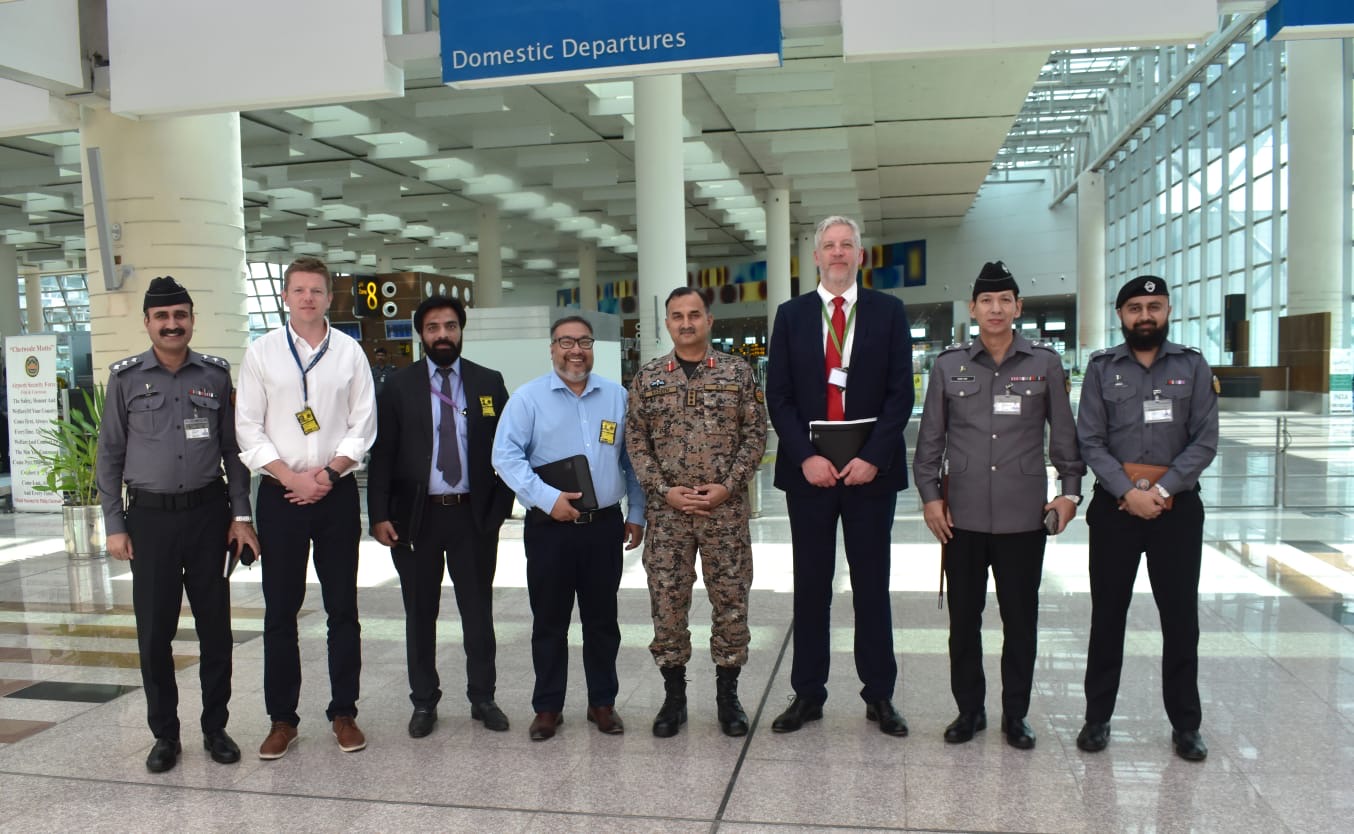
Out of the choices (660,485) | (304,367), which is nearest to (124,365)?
(304,367)

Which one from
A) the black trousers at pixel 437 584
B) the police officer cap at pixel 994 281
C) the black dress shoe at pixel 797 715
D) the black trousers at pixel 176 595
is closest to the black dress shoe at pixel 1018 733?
the black dress shoe at pixel 797 715

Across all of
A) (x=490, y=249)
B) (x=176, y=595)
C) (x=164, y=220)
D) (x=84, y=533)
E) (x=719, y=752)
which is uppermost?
(x=490, y=249)

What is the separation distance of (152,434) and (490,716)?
5.29 feet

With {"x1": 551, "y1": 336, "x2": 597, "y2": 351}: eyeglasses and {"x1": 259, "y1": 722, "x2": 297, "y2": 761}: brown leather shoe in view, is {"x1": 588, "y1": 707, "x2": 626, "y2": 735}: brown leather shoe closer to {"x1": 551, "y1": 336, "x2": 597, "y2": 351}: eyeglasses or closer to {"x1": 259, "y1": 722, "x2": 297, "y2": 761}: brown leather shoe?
{"x1": 259, "y1": 722, "x2": 297, "y2": 761}: brown leather shoe

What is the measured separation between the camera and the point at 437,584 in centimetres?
402

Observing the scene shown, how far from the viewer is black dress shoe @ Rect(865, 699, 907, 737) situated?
3756 millimetres

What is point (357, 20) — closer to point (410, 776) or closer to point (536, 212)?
point (410, 776)

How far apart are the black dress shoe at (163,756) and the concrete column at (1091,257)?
40.2 meters

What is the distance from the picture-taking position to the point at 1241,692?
416 cm

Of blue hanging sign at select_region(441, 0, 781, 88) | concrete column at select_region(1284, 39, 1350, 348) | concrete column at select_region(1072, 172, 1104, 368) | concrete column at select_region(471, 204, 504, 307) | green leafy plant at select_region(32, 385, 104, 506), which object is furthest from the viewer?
concrete column at select_region(1072, 172, 1104, 368)

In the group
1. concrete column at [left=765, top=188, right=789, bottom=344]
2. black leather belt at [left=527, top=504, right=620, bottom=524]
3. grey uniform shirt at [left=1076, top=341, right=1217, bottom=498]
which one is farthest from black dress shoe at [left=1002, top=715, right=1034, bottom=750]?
concrete column at [left=765, top=188, right=789, bottom=344]

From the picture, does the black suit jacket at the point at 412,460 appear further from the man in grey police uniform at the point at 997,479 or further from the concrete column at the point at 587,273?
the concrete column at the point at 587,273

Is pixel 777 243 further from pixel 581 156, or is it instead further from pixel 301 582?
pixel 301 582

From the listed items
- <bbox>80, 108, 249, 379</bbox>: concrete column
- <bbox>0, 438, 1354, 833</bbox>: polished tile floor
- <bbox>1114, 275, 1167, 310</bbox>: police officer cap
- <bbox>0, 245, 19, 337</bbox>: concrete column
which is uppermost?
<bbox>0, 245, 19, 337</bbox>: concrete column
